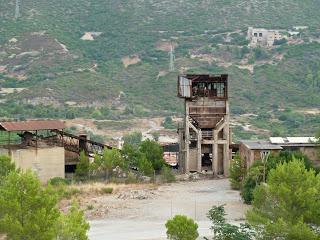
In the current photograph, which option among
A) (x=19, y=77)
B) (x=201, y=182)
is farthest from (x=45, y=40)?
(x=201, y=182)

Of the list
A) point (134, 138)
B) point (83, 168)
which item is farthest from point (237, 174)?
point (134, 138)

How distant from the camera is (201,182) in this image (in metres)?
71.4

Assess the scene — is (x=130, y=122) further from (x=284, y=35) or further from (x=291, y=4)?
(x=291, y=4)

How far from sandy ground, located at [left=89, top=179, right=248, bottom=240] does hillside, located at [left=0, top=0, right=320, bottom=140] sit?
48561 mm

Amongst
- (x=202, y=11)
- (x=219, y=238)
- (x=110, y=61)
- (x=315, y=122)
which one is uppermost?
(x=202, y=11)

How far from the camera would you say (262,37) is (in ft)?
513

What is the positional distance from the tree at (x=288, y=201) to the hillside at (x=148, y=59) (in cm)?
7361

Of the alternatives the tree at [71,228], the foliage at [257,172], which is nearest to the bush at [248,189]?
the foliage at [257,172]

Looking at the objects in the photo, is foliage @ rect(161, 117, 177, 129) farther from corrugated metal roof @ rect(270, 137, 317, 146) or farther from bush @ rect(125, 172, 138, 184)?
corrugated metal roof @ rect(270, 137, 317, 146)

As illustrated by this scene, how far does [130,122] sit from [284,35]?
42.8 meters

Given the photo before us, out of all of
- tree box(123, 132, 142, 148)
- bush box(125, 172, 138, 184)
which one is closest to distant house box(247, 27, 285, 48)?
tree box(123, 132, 142, 148)

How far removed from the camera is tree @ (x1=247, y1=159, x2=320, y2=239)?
39.0 meters

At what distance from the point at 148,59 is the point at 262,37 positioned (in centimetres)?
2196

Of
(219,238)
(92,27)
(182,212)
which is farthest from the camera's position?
(92,27)
